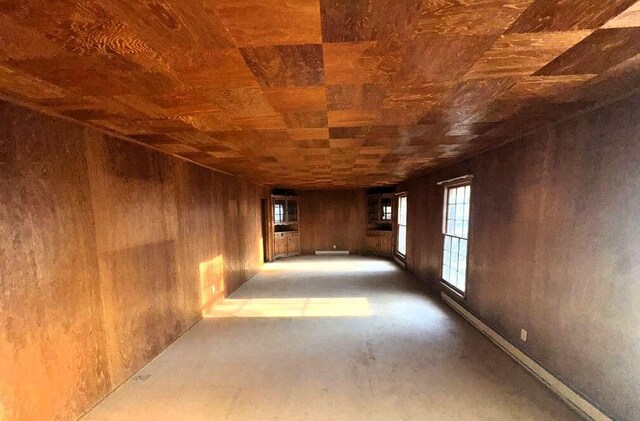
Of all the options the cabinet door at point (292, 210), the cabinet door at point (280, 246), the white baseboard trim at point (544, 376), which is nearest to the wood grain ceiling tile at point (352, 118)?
the white baseboard trim at point (544, 376)

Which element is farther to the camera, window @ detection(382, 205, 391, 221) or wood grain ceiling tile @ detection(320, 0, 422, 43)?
window @ detection(382, 205, 391, 221)

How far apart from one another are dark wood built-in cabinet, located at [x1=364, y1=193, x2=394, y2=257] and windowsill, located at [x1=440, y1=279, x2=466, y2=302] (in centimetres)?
368

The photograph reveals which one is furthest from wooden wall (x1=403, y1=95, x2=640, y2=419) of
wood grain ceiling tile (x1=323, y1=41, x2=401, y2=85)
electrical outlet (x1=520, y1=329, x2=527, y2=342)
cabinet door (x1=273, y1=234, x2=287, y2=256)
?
cabinet door (x1=273, y1=234, x2=287, y2=256)

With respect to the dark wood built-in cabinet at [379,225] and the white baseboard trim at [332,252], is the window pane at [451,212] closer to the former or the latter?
the dark wood built-in cabinet at [379,225]

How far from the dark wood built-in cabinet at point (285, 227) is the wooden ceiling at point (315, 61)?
21.2ft

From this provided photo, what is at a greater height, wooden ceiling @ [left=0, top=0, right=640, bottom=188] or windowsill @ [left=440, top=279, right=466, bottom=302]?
wooden ceiling @ [left=0, top=0, right=640, bottom=188]

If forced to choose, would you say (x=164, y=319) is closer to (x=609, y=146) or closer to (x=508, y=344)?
(x=508, y=344)

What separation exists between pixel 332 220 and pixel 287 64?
8.08 meters

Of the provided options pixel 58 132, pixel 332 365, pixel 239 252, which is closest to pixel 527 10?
pixel 58 132

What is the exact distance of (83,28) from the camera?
896 mm

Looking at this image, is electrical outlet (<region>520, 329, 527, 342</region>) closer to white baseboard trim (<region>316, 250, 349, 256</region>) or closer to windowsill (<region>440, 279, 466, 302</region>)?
windowsill (<region>440, 279, 466, 302</region>)

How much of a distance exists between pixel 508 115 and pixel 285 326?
344 cm

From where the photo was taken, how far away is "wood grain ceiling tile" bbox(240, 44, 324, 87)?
106cm

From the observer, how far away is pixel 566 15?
2.87 ft
